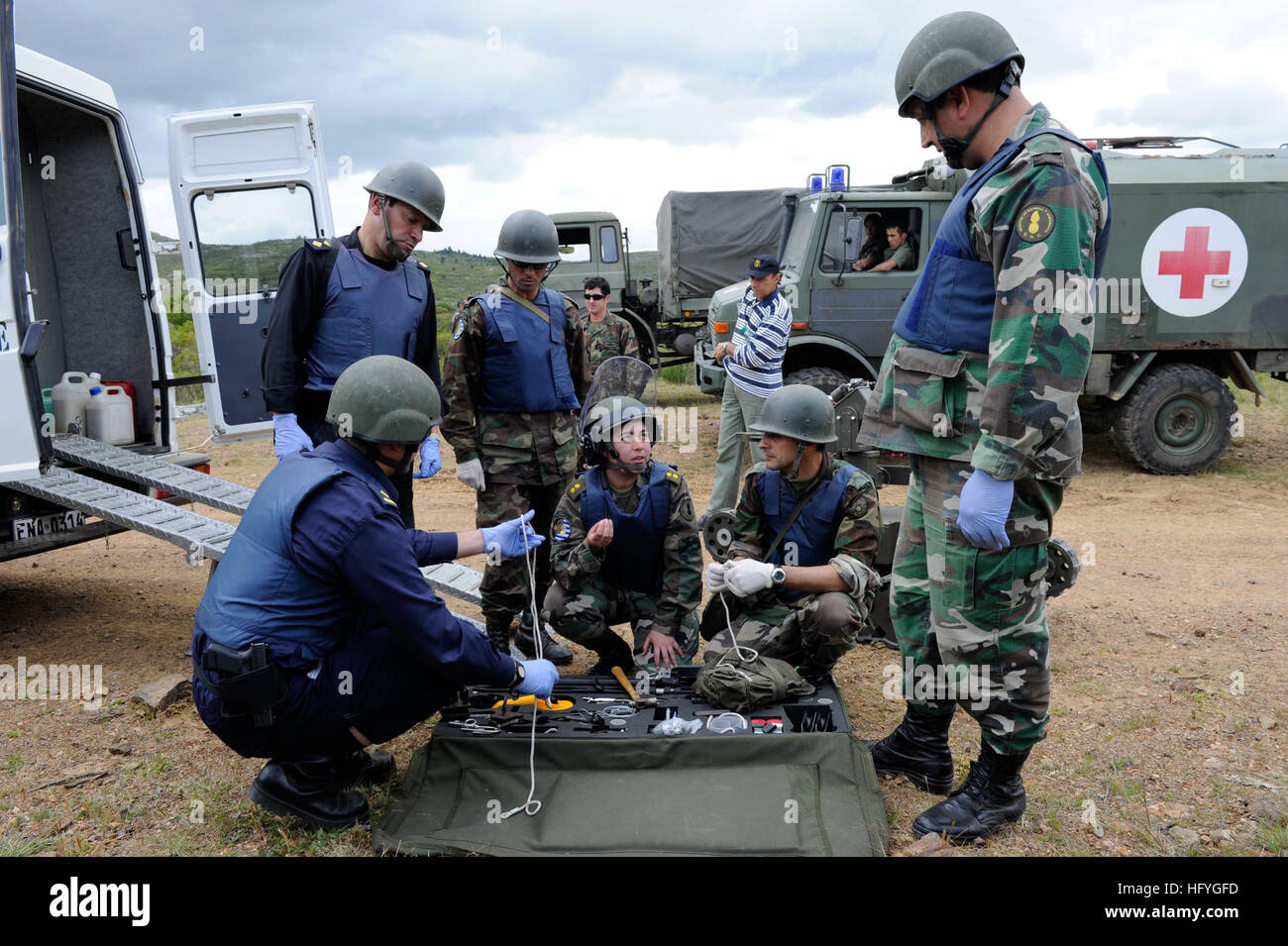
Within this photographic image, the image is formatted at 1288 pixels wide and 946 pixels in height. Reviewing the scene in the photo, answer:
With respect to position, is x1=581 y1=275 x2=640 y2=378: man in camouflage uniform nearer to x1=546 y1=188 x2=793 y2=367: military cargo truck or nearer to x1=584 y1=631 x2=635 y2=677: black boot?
x1=584 y1=631 x2=635 y2=677: black boot

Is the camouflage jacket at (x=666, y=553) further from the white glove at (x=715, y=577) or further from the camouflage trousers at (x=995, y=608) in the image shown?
the camouflage trousers at (x=995, y=608)

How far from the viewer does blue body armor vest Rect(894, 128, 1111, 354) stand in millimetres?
2592

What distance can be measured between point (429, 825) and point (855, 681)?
2.04 m

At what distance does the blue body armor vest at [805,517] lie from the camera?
369 cm

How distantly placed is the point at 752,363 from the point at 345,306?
344cm

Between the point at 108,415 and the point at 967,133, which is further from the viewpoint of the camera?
the point at 108,415

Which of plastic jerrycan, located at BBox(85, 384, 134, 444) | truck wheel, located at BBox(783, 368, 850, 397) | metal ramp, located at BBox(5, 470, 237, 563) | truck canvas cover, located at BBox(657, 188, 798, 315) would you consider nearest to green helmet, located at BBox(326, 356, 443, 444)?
metal ramp, located at BBox(5, 470, 237, 563)

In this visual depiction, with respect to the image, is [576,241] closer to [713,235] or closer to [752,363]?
[713,235]

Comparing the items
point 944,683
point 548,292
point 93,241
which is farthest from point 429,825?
point 93,241

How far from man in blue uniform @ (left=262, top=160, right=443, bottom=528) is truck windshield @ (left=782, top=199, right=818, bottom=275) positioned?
17.5 ft

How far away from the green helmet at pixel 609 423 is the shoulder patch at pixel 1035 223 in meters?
1.78

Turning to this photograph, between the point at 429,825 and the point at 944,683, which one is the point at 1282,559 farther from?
the point at 429,825

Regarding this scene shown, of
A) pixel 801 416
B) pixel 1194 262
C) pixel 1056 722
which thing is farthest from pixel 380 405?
pixel 1194 262

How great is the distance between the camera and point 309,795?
285cm
